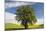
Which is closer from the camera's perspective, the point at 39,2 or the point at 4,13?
the point at 4,13

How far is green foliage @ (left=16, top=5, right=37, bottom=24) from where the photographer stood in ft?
6.01

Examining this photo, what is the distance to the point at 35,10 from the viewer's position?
188 cm

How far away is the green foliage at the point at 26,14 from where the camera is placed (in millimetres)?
1831

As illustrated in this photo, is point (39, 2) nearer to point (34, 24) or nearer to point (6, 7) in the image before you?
point (34, 24)

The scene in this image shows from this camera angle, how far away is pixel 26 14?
1.84 m

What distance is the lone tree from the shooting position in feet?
6.01

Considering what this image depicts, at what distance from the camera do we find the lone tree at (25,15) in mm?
1830

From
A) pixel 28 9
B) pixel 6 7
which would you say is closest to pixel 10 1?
pixel 6 7

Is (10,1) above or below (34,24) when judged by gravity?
above

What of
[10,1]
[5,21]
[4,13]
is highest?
[10,1]

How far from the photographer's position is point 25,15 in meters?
1.84

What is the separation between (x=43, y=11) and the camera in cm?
191

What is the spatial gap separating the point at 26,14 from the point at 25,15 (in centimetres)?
3
